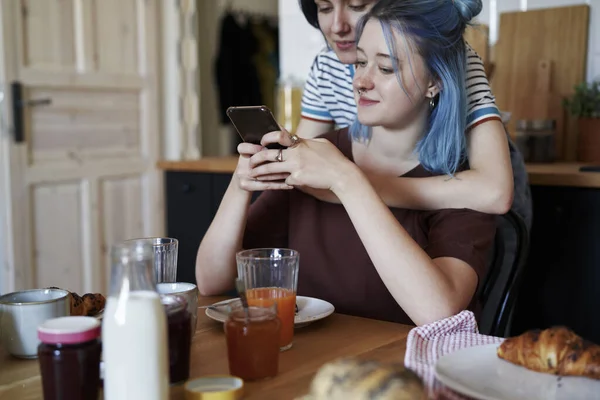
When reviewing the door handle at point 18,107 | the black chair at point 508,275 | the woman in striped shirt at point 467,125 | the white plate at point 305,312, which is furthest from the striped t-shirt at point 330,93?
the door handle at point 18,107

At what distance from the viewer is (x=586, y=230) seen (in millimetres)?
1900

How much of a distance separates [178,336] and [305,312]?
0.34 metres

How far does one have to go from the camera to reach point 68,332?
2.31 ft

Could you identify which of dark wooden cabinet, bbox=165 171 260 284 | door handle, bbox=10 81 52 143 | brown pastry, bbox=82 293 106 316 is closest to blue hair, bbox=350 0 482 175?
brown pastry, bbox=82 293 106 316

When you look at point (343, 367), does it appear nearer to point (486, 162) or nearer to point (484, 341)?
point (484, 341)

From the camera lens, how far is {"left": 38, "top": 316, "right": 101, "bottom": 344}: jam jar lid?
0.71 m

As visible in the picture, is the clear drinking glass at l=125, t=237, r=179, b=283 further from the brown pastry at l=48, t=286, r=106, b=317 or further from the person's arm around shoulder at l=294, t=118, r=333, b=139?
the person's arm around shoulder at l=294, t=118, r=333, b=139

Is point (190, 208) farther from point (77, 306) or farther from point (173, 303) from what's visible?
point (173, 303)

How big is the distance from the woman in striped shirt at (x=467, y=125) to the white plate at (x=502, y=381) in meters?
0.49

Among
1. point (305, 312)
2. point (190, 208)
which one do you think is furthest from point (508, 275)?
point (190, 208)

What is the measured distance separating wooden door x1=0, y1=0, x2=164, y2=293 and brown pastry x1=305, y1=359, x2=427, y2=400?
2641 millimetres

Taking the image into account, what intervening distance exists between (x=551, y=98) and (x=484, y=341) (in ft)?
5.33

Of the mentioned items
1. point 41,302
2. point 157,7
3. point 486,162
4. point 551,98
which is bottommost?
point 41,302

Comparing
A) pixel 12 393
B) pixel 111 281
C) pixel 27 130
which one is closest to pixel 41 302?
pixel 12 393
